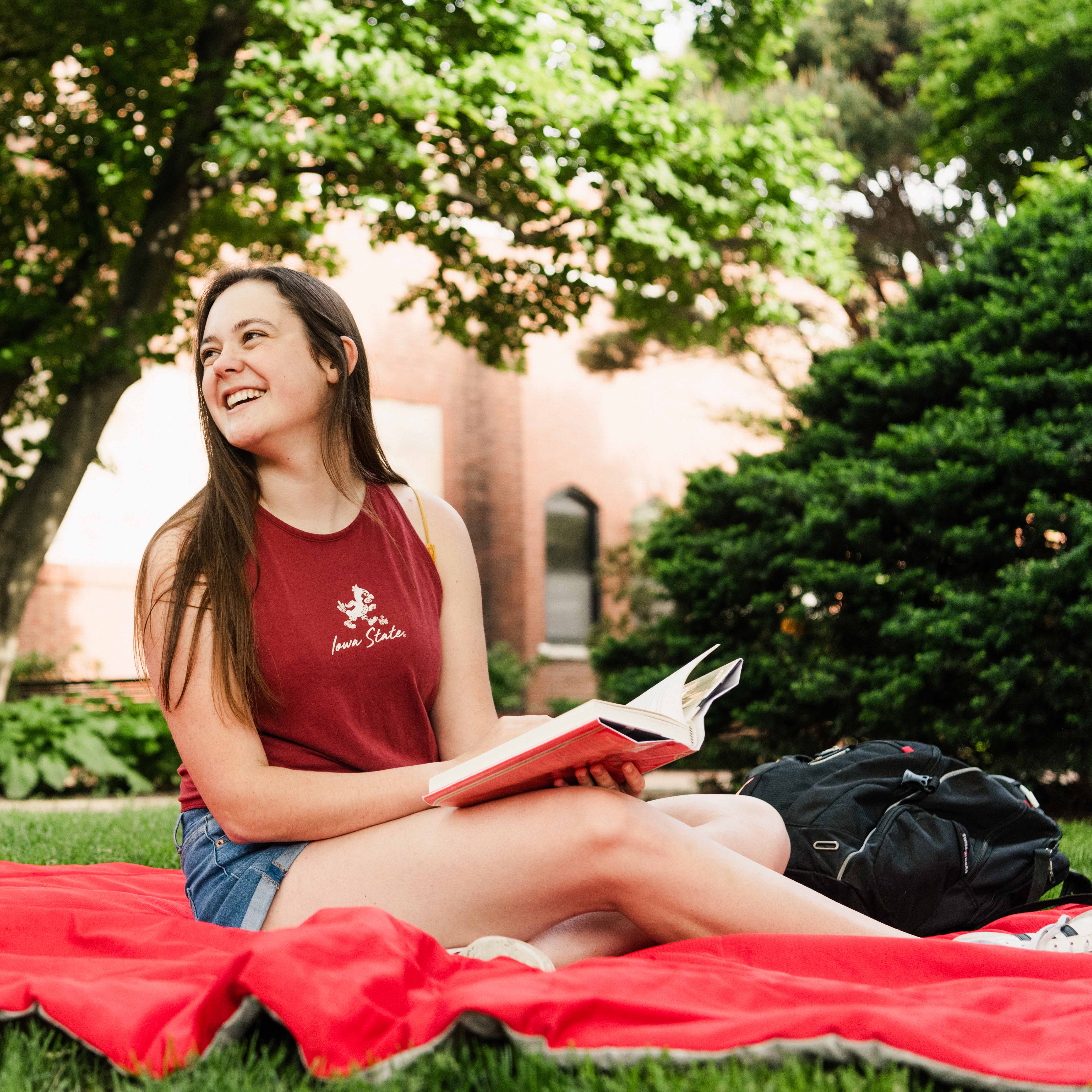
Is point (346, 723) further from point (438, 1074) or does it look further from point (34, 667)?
point (34, 667)

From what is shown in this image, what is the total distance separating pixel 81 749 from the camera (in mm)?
8688

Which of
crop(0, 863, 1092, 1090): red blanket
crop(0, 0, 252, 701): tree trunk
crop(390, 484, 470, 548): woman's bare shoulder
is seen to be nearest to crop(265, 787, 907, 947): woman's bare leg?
crop(0, 863, 1092, 1090): red blanket

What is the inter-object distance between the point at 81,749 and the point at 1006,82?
12.9m

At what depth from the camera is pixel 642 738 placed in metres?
1.99

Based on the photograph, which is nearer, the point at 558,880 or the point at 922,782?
the point at 558,880

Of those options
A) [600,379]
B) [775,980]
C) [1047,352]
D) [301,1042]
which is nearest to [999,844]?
[775,980]

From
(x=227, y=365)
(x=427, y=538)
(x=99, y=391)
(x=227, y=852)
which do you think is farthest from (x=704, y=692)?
(x=99, y=391)

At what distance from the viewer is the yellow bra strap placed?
8.98 ft

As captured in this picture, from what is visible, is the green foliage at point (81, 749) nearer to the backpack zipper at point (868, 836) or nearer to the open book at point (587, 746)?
the backpack zipper at point (868, 836)

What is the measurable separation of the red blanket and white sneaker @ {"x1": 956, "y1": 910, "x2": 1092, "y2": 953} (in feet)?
0.73

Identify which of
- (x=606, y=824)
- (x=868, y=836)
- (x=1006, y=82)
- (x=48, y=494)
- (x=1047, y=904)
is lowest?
(x=1047, y=904)

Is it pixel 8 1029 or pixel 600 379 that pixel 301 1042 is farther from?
pixel 600 379

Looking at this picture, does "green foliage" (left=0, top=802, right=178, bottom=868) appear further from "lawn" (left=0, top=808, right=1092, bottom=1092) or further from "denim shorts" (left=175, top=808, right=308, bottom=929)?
"lawn" (left=0, top=808, right=1092, bottom=1092)

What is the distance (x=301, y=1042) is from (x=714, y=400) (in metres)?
18.7
